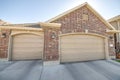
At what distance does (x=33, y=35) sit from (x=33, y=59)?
2.23 metres

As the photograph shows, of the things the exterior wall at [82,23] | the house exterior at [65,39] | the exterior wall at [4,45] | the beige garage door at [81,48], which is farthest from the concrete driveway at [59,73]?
Result: the exterior wall at [82,23]

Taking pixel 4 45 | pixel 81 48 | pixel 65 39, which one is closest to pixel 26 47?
pixel 4 45

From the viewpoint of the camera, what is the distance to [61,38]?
6.48 metres

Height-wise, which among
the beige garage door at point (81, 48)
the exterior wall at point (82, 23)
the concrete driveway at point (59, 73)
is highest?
the exterior wall at point (82, 23)

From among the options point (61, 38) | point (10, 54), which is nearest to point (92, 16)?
point (61, 38)

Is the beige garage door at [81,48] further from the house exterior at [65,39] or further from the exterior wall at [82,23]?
the exterior wall at [82,23]

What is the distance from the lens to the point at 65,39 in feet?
21.6

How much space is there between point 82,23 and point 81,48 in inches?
81.9

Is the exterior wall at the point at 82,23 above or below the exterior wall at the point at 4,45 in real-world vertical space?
above

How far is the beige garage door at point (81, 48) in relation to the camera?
6520 mm

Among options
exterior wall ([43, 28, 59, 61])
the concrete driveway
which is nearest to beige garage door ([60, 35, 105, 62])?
exterior wall ([43, 28, 59, 61])

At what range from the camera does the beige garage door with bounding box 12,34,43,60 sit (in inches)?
295

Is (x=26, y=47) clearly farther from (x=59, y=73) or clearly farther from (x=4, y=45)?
(x=59, y=73)

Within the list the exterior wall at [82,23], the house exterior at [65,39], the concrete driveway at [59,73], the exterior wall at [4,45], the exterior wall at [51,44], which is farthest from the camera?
the exterior wall at [4,45]
